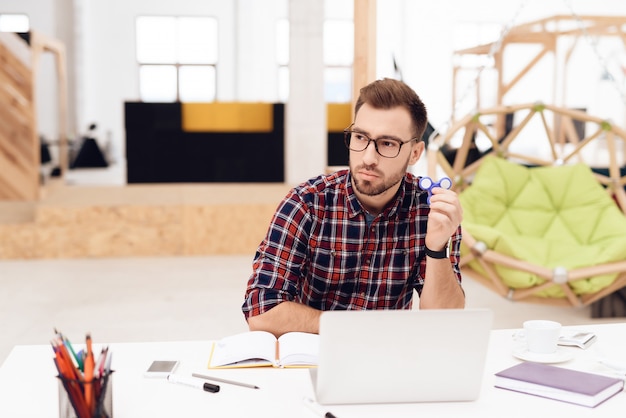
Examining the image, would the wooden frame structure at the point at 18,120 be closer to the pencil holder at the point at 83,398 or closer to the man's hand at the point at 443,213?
the man's hand at the point at 443,213

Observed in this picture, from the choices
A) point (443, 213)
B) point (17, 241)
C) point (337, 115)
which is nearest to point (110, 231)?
point (17, 241)

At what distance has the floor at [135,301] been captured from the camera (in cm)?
370

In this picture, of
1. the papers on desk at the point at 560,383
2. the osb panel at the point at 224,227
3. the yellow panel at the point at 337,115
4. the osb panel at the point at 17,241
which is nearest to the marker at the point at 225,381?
the papers on desk at the point at 560,383

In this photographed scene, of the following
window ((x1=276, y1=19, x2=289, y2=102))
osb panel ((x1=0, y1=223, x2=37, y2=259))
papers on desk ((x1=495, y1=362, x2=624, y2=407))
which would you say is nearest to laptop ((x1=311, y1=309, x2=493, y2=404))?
papers on desk ((x1=495, y1=362, x2=624, y2=407))

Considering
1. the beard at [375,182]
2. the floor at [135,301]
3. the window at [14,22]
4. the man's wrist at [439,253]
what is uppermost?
the window at [14,22]

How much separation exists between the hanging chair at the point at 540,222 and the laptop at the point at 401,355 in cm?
244

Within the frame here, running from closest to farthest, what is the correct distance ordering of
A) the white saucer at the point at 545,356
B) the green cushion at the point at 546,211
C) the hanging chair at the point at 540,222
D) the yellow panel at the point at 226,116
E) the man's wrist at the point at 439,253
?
the white saucer at the point at 545,356, the man's wrist at the point at 439,253, the hanging chair at the point at 540,222, the green cushion at the point at 546,211, the yellow panel at the point at 226,116

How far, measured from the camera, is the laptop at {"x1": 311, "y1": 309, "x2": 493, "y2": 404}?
1.11 m

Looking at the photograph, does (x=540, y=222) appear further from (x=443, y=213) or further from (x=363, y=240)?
(x=443, y=213)

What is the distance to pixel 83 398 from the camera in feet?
3.42

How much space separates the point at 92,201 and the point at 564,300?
11.8 ft

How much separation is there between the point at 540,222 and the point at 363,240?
9.04 ft

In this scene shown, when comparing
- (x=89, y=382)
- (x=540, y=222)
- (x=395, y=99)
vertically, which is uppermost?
(x=395, y=99)

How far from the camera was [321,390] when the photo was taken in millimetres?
1142
